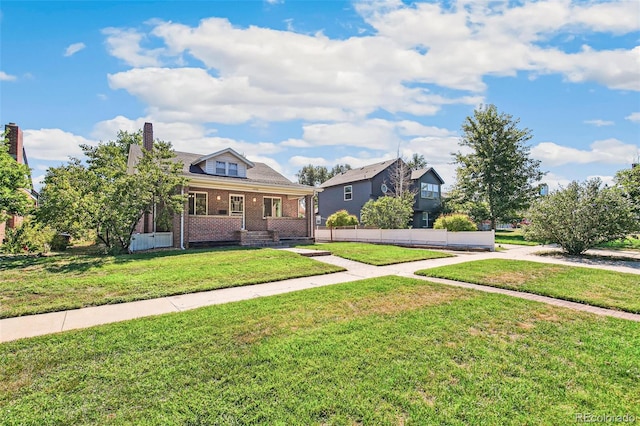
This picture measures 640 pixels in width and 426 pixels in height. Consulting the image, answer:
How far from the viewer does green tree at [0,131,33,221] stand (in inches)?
452

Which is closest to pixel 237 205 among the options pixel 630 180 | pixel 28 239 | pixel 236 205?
pixel 236 205

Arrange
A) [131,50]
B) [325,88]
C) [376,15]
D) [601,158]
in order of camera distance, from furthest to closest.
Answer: [601,158]
[325,88]
[131,50]
[376,15]

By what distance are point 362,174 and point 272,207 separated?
13.8 metres

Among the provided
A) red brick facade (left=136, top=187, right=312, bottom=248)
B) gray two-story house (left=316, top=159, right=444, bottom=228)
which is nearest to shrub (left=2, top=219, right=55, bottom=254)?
red brick facade (left=136, top=187, right=312, bottom=248)

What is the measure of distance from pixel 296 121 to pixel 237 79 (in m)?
6.88

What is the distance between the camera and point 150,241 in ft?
44.4

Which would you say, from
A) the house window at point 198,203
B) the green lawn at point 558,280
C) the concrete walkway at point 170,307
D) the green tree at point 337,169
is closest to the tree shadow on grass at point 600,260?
the green lawn at point 558,280

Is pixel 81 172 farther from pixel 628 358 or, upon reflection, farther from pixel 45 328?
pixel 628 358

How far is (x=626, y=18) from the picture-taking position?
9047mm

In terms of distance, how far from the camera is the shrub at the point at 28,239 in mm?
14398

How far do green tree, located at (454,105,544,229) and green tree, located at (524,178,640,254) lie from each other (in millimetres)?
13541

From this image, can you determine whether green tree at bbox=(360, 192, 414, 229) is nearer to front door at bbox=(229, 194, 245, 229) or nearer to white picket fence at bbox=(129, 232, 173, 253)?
front door at bbox=(229, 194, 245, 229)

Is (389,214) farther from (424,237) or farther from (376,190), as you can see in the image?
(376,190)

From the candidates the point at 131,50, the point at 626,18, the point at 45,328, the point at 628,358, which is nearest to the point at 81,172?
the point at 131,50
